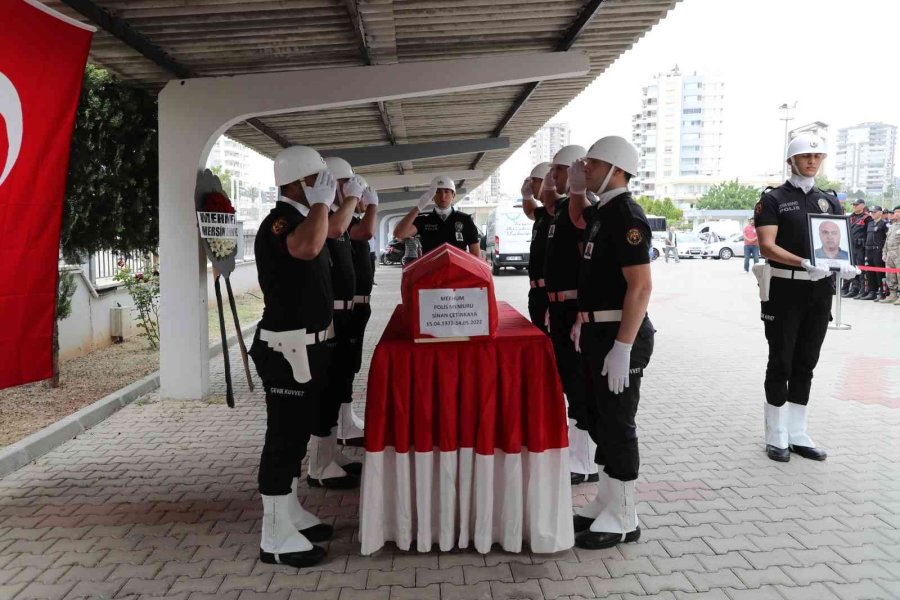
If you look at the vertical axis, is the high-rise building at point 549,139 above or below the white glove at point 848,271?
above

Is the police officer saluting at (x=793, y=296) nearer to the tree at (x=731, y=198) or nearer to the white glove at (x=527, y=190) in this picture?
the white glove at (x=527, y=190)

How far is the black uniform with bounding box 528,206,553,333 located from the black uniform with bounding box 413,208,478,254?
130 cm

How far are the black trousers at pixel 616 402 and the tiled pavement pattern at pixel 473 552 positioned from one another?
1.43 ft

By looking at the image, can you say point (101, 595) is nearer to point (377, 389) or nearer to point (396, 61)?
point (377, 389)

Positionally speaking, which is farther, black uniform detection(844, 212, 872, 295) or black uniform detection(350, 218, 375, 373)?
black uniform detection(844, 212, 872, 295)

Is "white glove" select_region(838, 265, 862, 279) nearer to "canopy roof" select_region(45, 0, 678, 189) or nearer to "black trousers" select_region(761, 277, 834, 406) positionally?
"black trousers" select_region(761, 277, 834, 406)

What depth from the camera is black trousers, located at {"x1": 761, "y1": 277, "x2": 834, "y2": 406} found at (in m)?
4.61

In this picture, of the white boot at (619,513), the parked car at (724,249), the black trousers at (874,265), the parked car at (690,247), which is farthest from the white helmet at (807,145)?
the parked car at (690,247)

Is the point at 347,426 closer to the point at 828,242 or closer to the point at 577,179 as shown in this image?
the point at 577,179

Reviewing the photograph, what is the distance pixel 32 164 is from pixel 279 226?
123 centimetres

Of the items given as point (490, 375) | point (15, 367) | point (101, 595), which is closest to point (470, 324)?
point (490, 375)

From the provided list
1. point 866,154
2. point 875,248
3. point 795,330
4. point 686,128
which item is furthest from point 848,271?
point 686,128

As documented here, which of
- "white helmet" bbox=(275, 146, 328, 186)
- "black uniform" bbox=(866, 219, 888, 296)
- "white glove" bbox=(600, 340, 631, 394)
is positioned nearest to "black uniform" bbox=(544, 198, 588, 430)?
"white glove" bbox=(600, 340, 631, 394)

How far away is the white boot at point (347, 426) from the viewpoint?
207 inches
